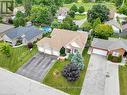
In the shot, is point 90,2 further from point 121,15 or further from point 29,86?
point 29,86

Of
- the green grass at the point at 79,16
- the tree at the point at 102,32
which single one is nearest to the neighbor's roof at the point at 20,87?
the tree at the point at 102,32

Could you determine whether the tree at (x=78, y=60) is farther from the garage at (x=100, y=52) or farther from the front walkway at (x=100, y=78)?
the garage at (x=100, y=52)

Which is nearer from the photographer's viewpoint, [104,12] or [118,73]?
[118,73]

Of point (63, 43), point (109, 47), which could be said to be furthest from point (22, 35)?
point (109, 47)

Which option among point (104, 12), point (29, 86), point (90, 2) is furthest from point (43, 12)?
point (90, 2)

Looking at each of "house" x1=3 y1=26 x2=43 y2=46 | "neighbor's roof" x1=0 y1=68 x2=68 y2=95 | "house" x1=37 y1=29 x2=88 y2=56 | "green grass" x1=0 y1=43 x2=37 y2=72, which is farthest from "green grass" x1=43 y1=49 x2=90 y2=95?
"house" x1=3 y1=26 x2=43 y2=46

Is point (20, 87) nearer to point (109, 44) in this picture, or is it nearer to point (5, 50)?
point (5, 50)

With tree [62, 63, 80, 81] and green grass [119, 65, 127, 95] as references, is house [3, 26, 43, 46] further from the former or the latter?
green grass [119, 65, 127, 95]
